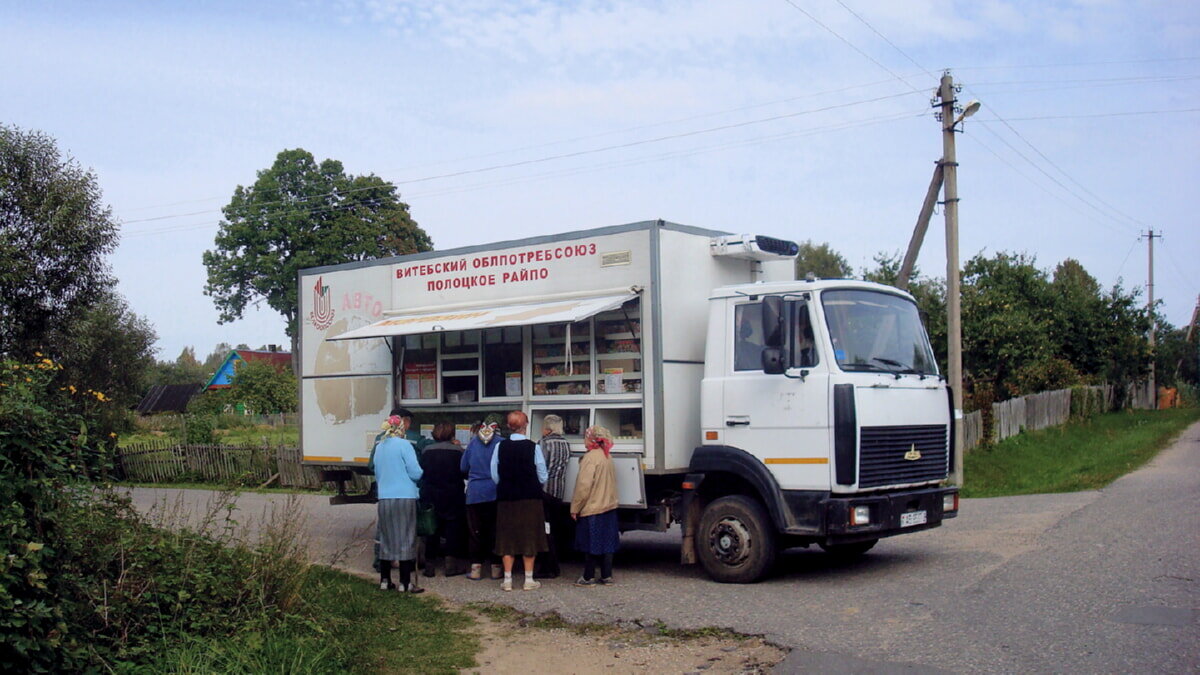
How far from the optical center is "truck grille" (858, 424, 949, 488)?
30.0 feet

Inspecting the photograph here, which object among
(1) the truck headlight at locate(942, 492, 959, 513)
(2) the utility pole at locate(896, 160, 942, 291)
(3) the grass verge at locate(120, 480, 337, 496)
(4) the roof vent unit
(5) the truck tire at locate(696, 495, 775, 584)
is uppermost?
(2) the utility pole at locate(896, 160, 942, 291)

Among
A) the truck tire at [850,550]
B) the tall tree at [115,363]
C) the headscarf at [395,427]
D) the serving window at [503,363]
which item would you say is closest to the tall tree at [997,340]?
the truck tire at [850,550]

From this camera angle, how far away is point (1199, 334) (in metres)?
71.3

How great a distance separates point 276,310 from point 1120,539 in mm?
40566

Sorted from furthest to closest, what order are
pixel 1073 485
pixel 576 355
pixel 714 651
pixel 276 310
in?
pixel 276 310 → pixel 1073 485 → pixel 576 355 → pixel 714 651

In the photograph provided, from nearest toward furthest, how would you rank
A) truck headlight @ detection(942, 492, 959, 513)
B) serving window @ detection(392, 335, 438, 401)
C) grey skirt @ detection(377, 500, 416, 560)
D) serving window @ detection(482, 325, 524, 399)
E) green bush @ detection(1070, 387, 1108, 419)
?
grey skirt @ detection(377, 500, 416, 560) < truck headlight @ detection(942, 492, 959, 513) < serving window @ detection(482, 325, 524, 399) < serving window @ detection(392, 335, 438, 401) < green bush @ detection(1070, 387, 1108, 419)

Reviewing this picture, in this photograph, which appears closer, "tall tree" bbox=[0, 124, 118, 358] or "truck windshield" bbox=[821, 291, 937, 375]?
"truck windshield" bbox=[821, 291, 937, 375]

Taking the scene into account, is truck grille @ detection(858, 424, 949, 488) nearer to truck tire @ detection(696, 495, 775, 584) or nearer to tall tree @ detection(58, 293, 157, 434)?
truck tire @ detection(696, 495, 775, 584)

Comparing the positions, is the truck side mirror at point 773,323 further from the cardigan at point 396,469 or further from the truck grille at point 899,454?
the cardigan at point 396,469

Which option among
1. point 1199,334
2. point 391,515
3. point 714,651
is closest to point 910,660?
point 714,651

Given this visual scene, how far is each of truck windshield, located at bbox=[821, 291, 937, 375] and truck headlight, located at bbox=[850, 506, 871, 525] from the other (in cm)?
123

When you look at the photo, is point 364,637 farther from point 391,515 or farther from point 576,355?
point 576,355

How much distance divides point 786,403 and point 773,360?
45 cm

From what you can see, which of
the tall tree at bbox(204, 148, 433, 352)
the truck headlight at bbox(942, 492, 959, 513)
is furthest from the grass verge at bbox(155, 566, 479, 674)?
the tall tree at bbox(204, 148, 433, 352)
